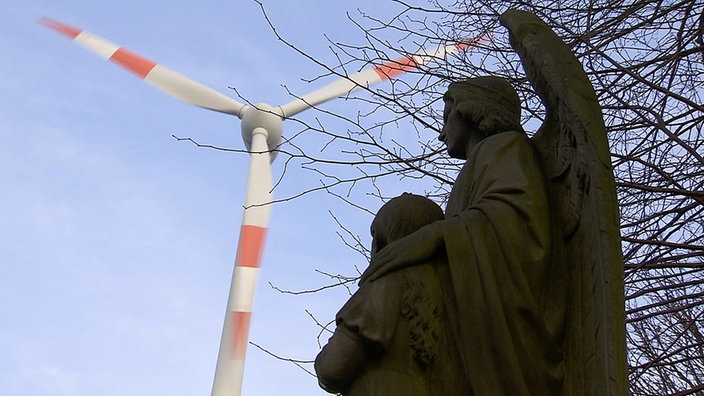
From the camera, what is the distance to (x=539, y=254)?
117 inches

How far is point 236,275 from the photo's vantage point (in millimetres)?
13281

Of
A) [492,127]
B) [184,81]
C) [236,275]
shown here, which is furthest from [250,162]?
[492,127]

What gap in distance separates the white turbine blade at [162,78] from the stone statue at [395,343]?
1263cm

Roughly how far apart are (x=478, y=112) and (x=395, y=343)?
1.12 metres

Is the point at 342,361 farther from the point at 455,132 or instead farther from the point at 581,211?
the point at 455,132

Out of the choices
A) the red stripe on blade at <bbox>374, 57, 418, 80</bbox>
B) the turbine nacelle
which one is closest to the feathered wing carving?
the red stripe on blade at <bbox>374, 57, 418, 80</bbox>

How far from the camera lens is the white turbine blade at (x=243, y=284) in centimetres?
1298

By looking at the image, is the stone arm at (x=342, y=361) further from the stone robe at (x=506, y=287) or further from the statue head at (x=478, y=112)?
the statue head at (x=478, y=112)

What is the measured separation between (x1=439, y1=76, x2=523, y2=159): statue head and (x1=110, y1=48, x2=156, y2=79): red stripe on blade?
497 inches

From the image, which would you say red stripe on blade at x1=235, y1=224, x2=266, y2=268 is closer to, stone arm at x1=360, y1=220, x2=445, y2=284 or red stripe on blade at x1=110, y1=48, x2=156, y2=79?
red stripe on blade at x1=110, y1=48, x2=156, y2=79

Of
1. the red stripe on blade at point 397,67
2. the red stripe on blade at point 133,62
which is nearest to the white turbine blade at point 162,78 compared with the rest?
the red stripe on blade at point 133,62

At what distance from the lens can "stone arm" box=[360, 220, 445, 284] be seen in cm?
296

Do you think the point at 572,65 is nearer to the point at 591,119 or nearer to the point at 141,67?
the point at 591,119

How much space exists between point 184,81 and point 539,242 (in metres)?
13.0
